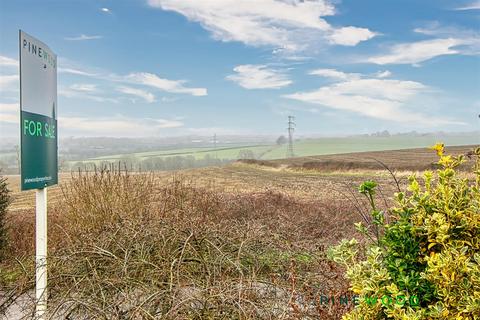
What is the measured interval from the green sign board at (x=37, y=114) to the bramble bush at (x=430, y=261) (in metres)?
2.80

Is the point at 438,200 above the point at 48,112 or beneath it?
beneath

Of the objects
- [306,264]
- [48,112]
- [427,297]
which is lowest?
[306,264]

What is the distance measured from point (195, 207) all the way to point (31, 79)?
463 cm

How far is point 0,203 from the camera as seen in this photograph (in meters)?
6.53

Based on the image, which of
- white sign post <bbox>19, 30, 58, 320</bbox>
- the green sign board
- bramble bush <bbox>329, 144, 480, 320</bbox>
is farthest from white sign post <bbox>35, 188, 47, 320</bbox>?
bramble bush <bbox>329, 144, 480, 320</bbox>

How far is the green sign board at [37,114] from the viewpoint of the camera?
3479 mm

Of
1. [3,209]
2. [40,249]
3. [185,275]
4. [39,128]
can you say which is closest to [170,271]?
→ [185,275]

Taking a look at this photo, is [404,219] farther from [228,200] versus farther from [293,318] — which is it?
[228,200]

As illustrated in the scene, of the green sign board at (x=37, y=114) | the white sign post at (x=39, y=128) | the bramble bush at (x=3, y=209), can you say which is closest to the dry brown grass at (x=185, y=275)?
the white sign post at (x=39, y=128)

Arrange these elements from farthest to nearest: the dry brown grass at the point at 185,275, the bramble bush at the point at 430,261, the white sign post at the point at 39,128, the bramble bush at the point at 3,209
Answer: the bramble bush at the point at 3,209
the white sign post at the point at 39,128
the dry brown grass at the point at 185,275
the bramble bush at the point at 430,261

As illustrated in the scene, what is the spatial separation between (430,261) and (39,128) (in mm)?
3299

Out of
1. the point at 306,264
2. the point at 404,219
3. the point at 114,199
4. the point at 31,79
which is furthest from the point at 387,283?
the point at 114,199

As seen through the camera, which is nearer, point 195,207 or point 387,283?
point 387,283

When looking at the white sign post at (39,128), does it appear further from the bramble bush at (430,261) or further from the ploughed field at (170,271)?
the bramble bush at (430,261)
